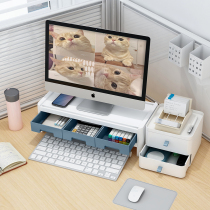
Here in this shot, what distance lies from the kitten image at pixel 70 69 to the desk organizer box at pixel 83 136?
0.22m

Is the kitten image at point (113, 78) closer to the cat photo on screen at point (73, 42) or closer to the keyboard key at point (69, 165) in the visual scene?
the cat photo on screen at point (73, 42)

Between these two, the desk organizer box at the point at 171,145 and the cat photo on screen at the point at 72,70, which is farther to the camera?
the cat photo on screen at the point at 72,70

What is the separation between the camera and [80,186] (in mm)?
1600

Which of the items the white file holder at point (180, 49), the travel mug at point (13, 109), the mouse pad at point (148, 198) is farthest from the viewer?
the travel mug at point (13, 109)

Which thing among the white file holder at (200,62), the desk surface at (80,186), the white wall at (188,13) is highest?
the white wall at (188,13)

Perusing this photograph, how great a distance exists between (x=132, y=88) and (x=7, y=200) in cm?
71

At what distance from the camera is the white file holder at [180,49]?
5.62ft

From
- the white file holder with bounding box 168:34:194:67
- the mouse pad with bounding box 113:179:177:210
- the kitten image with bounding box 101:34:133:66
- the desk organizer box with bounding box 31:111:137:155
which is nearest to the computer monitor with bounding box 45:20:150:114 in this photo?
the kitten image with bounding box 101:34:133:66

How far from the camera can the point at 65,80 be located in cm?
180

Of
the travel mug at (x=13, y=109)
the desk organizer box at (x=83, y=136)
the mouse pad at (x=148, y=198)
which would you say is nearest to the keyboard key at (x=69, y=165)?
the desk organizer box at (x=83, y=136)

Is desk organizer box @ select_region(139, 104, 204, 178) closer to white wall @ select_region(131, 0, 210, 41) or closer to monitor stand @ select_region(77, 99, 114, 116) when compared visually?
monitor stand @ select_region(77, 99, 114, 116)

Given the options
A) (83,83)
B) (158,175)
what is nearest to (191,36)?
(83,83)

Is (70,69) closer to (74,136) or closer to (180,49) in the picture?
(74,136)

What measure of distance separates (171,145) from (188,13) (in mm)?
619
